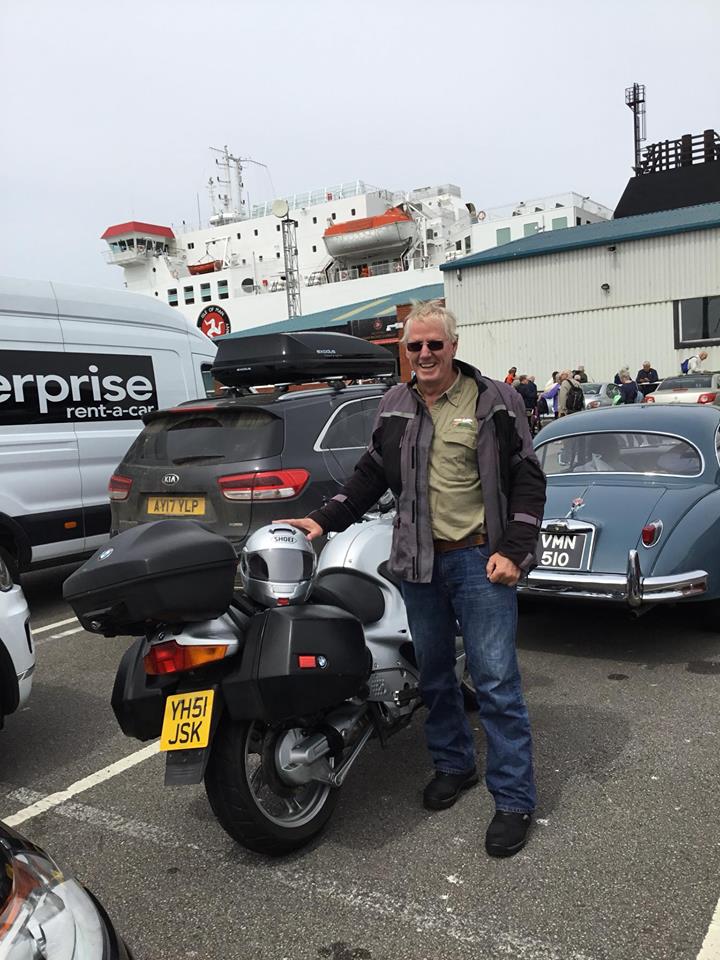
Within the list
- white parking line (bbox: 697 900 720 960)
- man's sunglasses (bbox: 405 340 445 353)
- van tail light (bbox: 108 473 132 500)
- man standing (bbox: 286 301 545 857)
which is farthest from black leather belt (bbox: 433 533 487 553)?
van tail light (bbox: 108 473 132 500)

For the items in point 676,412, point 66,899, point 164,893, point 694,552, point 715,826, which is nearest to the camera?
point 66,899

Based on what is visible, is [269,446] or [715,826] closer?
[715,826]

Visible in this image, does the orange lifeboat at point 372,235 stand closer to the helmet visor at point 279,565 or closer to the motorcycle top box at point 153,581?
the helmet visor at point 279,565

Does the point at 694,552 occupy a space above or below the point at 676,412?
below

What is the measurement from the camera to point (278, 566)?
113 inches

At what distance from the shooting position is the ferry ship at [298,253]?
46.5 metres

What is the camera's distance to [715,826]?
9.72ft

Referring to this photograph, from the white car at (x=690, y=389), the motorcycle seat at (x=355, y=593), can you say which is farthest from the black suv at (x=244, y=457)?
the white car at (x=690, y=389)

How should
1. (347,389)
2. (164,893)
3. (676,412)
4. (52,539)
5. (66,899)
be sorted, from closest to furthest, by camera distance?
(66,899) → (164,893) → (676,412) → (347,389) → (52,539)

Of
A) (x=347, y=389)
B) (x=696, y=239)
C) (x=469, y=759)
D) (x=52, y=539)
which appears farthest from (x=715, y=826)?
(x=696, y=239)

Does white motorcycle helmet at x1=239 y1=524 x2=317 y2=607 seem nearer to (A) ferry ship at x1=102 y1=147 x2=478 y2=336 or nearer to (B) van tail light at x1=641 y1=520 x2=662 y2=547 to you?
(B) van tail light at x1=641 y1=520 x2=662 y2=547

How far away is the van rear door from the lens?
654 cm

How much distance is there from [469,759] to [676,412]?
3.33m

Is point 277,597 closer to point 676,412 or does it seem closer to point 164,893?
point 164,893
